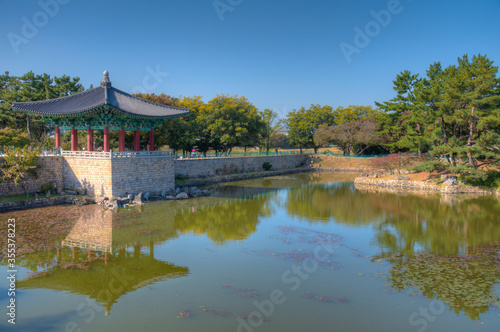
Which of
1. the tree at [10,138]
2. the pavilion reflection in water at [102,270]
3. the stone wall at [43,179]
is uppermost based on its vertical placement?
the tree at [10,138]

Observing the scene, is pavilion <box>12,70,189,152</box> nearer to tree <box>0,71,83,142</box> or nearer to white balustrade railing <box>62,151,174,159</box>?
white balustrade railing <box>62,151,174,159</box>

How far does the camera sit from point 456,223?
17234mm

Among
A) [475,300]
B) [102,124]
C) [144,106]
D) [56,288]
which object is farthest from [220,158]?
[475,300]

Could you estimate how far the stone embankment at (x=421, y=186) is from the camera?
2591 centimetres

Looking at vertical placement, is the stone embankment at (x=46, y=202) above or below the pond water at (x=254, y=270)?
above

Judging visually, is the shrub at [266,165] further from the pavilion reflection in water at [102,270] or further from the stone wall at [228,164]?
the pavilion reflection in water at [102,270]

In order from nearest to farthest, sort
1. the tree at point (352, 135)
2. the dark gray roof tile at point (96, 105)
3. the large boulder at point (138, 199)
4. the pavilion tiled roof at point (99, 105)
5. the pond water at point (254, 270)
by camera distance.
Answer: the pond water at point (254, 270)
the large boulder at point (138, 199)
the pavilion tiled roof at point (99, 105)
the dark gray roof tile at point (96, 105)
the tree at point (352, 135)

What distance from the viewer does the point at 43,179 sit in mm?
21500

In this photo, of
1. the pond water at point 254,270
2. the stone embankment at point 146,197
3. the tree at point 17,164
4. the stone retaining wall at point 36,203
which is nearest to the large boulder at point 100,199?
the stone embankment at point 146,197

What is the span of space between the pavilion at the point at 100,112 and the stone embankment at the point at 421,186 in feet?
60.6

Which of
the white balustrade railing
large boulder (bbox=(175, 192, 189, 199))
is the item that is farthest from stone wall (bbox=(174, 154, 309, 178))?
the white balustrade railing

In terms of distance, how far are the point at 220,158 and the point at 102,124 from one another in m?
14.3

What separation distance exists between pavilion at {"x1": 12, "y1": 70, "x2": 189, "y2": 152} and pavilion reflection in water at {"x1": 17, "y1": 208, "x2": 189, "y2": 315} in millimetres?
9580

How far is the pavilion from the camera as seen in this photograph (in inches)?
861
